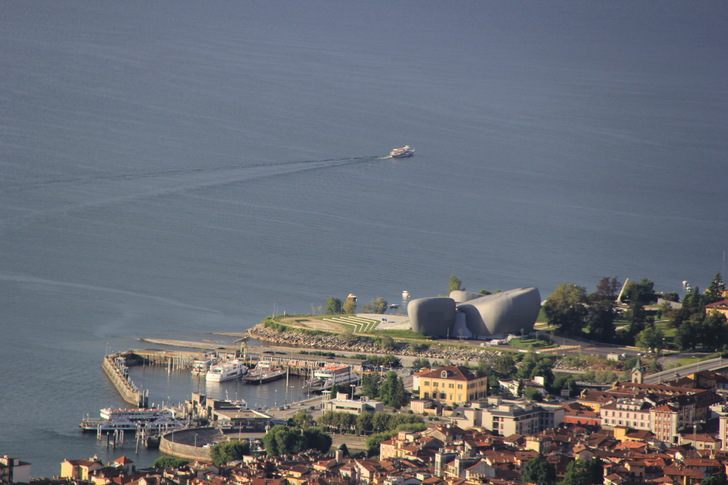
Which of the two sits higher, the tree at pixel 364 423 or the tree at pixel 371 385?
the tree at pixel 371 385

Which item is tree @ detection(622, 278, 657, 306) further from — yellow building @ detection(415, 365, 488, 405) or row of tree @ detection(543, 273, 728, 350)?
yellow building @ detection(415, 365, 488, 405)

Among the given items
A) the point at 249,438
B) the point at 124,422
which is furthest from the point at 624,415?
the point at 124,422

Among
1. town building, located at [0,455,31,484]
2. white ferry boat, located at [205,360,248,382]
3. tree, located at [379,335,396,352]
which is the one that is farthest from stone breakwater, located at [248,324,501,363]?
town building, located at [0,455,31,484]

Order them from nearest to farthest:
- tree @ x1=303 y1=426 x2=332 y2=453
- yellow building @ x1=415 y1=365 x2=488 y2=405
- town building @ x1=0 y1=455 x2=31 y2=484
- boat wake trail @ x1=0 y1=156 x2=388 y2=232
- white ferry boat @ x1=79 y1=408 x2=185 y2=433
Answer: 1. town building @ x1=0 y1=455 x2=31 y2=484
2. tree @ x1=303 y1=426 x2=332 y2=453
3. white ferry boat @ x1=79 y1=408 x2=185 y2=433
4. yellow building @ x1=415 y1=365 x2=488 y2=405
5. boat wake trail @ x1=0 y1=156 x2=388 y2=232

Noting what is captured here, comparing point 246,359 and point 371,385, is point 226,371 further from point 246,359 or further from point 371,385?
point 371,385

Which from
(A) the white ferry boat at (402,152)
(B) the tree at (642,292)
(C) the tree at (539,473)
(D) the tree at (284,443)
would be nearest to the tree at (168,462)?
(D) the tree at (284,443)

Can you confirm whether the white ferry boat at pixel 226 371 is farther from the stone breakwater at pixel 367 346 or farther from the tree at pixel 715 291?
the tree at pixel 715 291

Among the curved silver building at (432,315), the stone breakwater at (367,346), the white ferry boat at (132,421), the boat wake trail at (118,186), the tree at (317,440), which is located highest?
the boat wake trail at (118,186)
